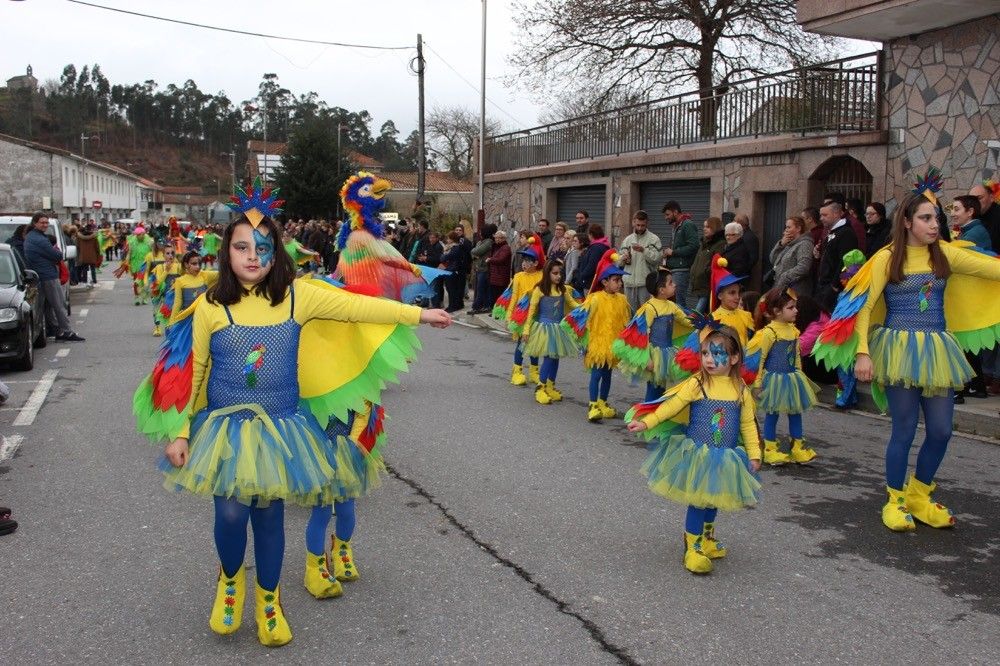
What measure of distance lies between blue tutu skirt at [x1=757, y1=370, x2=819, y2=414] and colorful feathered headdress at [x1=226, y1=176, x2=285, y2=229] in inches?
179

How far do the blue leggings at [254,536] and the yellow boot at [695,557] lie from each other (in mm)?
2213

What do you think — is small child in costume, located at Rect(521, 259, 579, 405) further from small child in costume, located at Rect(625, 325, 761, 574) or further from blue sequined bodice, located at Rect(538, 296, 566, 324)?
small child in costume, located at Rect(625, 325, 761, 574)

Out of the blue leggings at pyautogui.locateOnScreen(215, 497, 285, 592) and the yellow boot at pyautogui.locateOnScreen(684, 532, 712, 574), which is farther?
the yellow boot at pyautogui.locateOnScreen(684, 532, 712, 574)

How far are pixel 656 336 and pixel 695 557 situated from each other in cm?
367

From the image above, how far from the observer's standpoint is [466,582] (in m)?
5.03

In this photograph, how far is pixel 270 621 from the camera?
14.0ft

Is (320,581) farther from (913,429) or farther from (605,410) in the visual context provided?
(605,410)

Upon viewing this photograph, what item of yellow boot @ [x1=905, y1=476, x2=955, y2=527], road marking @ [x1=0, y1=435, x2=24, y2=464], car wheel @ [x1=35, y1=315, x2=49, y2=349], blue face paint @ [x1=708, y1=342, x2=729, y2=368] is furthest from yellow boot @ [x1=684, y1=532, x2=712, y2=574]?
car wheel @ [x1=35, y1=315, x2=49, y2=349]

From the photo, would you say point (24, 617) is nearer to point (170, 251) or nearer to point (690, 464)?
point (690, 464)

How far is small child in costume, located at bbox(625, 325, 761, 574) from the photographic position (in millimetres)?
5078

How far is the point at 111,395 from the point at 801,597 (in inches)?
323

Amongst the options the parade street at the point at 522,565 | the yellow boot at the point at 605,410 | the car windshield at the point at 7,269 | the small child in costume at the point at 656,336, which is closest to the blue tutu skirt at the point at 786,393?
the parade street at the point at 522,565

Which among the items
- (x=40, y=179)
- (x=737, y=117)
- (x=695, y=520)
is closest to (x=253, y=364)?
(x=695, y=520)

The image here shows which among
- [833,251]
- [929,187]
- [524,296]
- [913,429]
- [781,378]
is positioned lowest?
[913,429]
